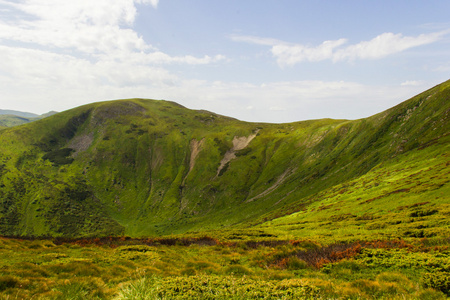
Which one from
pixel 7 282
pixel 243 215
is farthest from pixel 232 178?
pixel 7 282

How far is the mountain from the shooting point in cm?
7269

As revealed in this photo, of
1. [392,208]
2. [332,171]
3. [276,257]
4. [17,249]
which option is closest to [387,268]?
[276,257]

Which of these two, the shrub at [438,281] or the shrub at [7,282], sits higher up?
the shrub at [438,281]

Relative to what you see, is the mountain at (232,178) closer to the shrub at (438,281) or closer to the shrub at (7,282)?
the shrub at (438,281)

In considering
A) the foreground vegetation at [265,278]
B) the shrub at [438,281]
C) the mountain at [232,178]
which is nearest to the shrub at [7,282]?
the foreground vegetation at [265,278]

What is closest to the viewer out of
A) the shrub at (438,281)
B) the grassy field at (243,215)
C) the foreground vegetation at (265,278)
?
the foreground vegetation at (265,278)

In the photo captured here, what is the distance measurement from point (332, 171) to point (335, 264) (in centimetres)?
11145

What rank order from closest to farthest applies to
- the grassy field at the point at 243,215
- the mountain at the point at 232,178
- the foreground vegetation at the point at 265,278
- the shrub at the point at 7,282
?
the foreground vegetation at the point at 265,278 → the shrub at the point at 7,282 → the grassy field at the point at 243,215 → the mountain at the point at 232,178

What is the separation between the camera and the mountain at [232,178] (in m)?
72.7

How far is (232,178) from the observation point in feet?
550

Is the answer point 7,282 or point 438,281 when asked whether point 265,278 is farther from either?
point 7,282

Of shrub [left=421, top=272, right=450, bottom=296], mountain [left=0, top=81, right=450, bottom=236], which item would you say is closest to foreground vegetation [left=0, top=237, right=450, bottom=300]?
shrub [left=421, top=272, right=450, bottom=296]

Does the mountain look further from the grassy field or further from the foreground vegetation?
the foreground vegetation

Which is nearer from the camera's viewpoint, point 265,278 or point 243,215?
point 265,278
